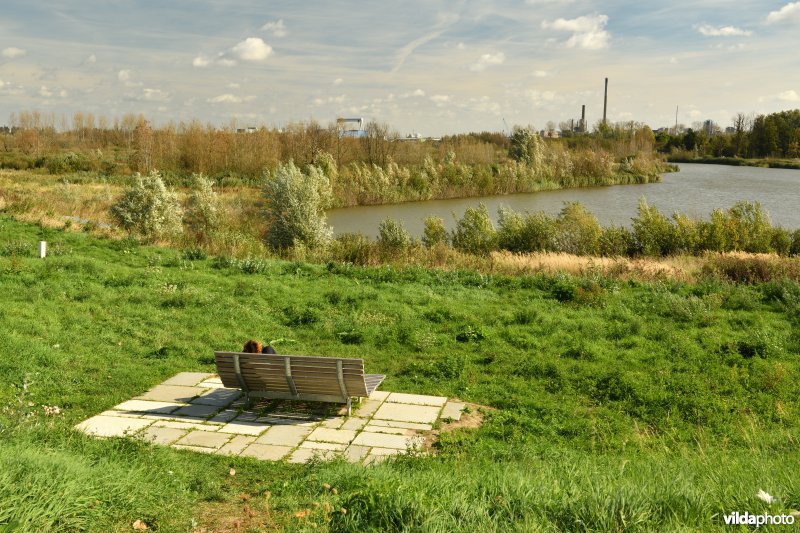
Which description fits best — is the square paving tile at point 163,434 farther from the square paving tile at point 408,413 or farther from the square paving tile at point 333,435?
the square paving tile at point 408,413

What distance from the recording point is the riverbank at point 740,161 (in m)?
82.8

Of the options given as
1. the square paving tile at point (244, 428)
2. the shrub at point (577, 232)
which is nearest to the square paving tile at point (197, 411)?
the square paving tile at point (244, 428)

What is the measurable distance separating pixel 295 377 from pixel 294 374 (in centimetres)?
4

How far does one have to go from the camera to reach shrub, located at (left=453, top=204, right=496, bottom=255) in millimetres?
21609

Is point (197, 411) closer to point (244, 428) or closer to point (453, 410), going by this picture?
point (244, 428)

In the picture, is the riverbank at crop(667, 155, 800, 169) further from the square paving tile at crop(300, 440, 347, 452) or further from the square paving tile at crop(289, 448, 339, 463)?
the square paving tile at crop(289, 448, 339, 463)

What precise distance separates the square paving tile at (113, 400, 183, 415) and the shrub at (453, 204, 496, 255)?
15.3m

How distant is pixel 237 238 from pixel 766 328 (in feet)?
49.1

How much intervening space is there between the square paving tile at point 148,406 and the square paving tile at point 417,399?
2.23 metres

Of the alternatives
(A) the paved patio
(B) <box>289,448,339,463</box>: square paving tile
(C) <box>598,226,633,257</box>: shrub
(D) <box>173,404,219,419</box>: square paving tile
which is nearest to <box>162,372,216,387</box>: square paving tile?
(A) the paved patio

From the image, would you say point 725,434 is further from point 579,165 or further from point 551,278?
point 579,165

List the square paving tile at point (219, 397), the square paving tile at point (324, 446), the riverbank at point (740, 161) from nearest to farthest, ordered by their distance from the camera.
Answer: the square paving tile at point (324, 446) → the square paving tile at point (219, 397) → the riverbank at point (740, 161)

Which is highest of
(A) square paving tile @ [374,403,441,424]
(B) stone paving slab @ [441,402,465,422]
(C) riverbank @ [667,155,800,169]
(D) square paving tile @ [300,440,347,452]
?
(C) riverbank @ [667,155,800,169]

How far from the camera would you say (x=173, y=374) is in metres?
7.74
